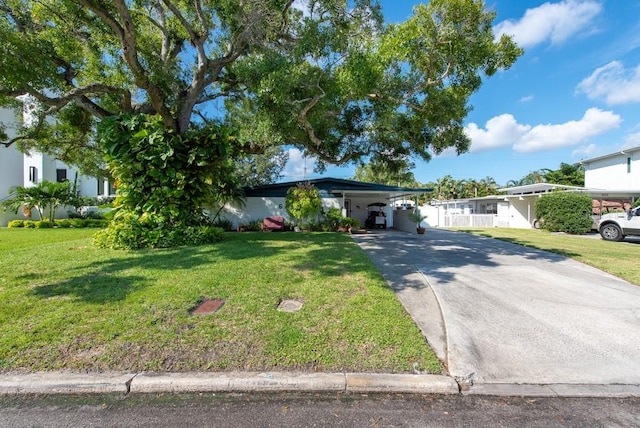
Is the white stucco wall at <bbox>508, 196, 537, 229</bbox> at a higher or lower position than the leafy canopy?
lower

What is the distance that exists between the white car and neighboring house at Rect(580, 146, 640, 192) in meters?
7.75

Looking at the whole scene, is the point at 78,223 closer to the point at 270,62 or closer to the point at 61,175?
the point at 61,175

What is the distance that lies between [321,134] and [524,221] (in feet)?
62.3

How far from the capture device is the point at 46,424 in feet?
7.15

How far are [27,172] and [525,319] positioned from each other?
1245 inches

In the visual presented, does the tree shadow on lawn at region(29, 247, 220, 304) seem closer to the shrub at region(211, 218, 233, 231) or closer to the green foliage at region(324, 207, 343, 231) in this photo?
the green foliage at region(324, 207, 343, 231)

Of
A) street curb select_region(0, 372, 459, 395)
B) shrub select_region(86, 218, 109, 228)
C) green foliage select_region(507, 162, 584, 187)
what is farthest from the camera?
green foliage select_region(507, 162, 584, 187)

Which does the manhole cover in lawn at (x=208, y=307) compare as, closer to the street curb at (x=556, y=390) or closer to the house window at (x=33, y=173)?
the street curb at (x=556, y=390)

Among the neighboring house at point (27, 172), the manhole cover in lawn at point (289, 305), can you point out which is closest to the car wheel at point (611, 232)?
the manhole cover in lawn at point (289, 305)

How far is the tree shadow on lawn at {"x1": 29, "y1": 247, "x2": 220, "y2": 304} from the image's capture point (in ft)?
14.2

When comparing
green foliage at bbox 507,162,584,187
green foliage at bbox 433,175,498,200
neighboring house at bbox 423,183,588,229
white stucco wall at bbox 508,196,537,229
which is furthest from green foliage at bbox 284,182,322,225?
green foliage at bbox 507,162,584,187

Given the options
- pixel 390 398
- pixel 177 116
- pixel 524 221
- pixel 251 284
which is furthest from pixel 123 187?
pixel 524 221

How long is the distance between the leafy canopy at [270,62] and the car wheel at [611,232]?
909cm

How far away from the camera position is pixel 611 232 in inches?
523
